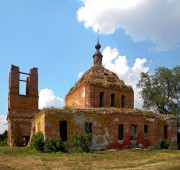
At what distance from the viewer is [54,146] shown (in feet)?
87.0

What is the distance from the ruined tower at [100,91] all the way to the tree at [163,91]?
22.1ft

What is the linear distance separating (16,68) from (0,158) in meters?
14.7

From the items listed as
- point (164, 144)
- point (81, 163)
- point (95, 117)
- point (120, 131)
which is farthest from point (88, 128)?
point (81, 163)

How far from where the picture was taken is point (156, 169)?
58.6 ft

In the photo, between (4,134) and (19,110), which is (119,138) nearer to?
(19,110)

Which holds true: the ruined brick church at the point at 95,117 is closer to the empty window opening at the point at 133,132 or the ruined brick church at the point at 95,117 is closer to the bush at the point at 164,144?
the empty window opening at the point at 133,132

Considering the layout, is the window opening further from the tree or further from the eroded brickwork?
the tree

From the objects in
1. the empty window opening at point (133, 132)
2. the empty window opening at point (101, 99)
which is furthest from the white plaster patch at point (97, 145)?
the empty window opening at point (101, 99)

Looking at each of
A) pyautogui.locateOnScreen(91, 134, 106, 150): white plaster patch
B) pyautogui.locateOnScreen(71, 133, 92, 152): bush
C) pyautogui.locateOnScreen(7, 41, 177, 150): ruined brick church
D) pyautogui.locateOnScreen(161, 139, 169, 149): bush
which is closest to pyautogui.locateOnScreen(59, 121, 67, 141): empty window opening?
pyautogui.locateOnScreen(7, 41, 177, 150): ruined brick church

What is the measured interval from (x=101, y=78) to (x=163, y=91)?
10271mm

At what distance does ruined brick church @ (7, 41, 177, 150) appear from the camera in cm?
2830

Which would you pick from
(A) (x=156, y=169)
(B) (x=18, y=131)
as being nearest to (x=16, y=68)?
(B) (x=18, y=131)

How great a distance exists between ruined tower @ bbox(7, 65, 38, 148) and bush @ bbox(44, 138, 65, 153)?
8203mm

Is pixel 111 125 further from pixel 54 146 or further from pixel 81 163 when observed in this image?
pixel 81 163
